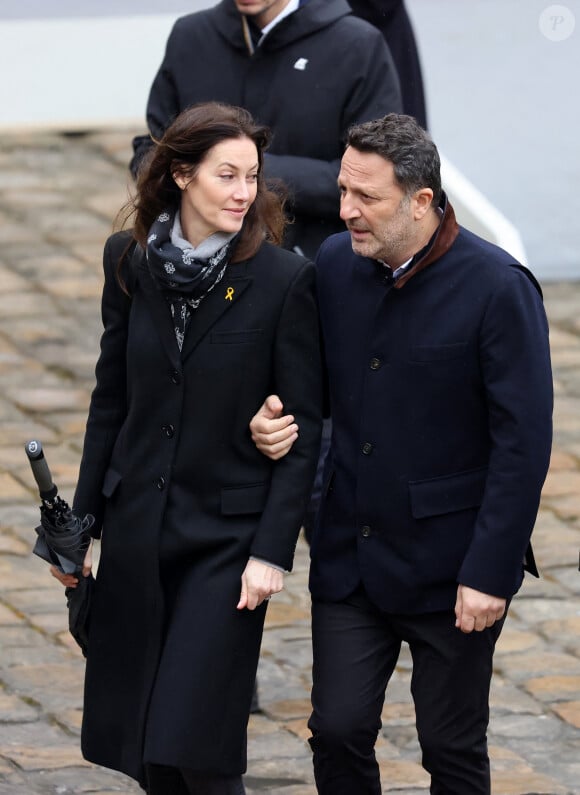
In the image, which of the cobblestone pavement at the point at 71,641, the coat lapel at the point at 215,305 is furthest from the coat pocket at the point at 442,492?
the cobblestone pavement at the point at 71,641

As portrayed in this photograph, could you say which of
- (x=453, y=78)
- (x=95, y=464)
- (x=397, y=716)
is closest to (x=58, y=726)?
(x=397, y=716)

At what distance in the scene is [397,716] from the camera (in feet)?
19.5

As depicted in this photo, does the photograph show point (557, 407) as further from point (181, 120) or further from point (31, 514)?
point (181, 120)

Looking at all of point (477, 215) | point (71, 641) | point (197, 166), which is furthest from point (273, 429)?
point (477, 215)

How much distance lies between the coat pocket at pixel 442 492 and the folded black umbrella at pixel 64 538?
833 millimetres

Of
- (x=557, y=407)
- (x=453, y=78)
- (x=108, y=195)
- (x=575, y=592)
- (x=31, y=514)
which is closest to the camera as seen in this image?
(x=575, y=592)

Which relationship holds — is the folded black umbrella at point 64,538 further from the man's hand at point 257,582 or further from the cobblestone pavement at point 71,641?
the cobblestone pavement at point 71,641

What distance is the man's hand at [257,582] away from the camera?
432 centimetres

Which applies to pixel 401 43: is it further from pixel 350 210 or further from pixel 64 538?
pixel 64 538

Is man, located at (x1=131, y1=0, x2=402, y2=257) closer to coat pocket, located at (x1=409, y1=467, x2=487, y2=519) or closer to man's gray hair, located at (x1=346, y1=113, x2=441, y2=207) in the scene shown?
man's gray hair, located at (x1=346, y1=113, x2=441, y2=207)

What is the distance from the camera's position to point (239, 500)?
4383 millimetres

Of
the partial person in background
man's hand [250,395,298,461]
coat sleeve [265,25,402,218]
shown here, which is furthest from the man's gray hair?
the partial person in background

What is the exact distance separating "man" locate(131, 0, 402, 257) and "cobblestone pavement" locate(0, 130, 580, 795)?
62.3 inches

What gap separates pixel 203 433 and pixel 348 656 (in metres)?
0.65
